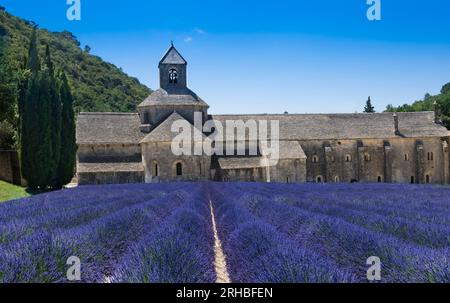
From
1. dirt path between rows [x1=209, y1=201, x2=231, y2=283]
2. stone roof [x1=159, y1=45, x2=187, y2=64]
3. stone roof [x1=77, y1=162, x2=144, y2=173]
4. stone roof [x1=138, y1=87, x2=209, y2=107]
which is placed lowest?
dirt path between rows [x1=209, y1=201, x2=231, y2=283]

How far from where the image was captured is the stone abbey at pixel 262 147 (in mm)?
38159

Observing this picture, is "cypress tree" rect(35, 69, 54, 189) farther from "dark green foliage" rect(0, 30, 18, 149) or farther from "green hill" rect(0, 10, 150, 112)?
"green hill" rect(0, 10, 150, 112)

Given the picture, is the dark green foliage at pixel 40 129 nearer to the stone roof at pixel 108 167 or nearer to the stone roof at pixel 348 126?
the stone roof at pixel 108 167

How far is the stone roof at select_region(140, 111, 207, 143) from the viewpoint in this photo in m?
37.6

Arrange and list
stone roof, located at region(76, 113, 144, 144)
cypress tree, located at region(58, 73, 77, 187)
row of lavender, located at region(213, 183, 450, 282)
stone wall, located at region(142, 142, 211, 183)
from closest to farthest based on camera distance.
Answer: row of lavender, located at region(213, 183, 450, 282) → cypress tree, located at region(58, 73, 77, 187) → stone wall, located at region(142, 142, 211, 183) → stone roof, located at region(76, 113, 144, 144)

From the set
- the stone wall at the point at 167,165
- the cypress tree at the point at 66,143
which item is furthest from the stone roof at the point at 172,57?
the cypress tree at the point at 66,143

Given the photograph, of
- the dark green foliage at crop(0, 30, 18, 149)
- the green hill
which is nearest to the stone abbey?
the dark green foliage at crop(0, 30, 18, 149)

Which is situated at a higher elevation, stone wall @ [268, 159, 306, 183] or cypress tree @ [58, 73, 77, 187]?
cypress tree @ [58, 73, 77, 187]

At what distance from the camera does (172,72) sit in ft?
152

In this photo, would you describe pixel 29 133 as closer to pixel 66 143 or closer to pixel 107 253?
pixel 66 143

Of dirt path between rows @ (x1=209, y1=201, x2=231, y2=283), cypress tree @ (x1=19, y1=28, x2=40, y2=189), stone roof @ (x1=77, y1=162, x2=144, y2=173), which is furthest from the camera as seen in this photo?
stone roof @ (x1=77, y1=162, x2=144, y2=173)

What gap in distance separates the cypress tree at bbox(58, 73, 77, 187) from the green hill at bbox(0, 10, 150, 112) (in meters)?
36.4

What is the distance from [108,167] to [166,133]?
18.7ft
